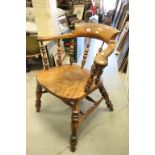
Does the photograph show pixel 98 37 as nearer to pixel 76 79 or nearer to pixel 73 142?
pixel 76 79

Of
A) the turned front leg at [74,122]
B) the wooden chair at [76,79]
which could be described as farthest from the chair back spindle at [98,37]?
the turned front leg at [74,122]

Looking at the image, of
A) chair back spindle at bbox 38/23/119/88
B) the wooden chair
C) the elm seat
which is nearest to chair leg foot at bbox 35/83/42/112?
the wooden chair

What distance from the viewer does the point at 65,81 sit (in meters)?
1.59

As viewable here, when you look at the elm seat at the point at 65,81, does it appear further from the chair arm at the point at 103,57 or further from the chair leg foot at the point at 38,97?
the chair arm at the point at 103,57

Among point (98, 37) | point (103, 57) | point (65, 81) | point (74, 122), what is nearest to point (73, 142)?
point (74, 122)

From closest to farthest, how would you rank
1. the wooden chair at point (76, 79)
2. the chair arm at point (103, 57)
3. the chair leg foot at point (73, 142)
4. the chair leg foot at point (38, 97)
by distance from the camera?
the chair arm at point (103, 57)
the wooden chair at point (76, 79)
the chair leg foot at point (73, 142)
the chair leg foot at point (38, 97)

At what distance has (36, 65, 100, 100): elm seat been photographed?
1.45 m

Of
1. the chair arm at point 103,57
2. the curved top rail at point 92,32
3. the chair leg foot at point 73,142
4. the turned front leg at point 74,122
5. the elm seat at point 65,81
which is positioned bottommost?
the chair leg foot at point 73,142

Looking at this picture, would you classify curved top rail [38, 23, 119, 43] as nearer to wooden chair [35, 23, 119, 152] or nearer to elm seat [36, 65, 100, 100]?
wooden chair [35, 23, 119, 152]

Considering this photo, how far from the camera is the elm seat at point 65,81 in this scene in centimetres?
145

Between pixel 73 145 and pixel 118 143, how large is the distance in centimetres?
35
